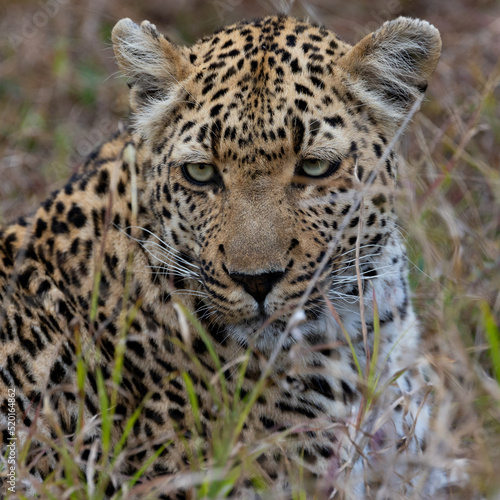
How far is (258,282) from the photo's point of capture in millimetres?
4254

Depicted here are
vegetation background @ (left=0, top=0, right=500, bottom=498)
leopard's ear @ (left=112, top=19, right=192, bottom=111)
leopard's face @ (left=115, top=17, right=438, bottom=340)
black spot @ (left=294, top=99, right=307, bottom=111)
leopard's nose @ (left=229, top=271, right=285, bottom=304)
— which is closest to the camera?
leopard's nose @ (left=229, top=271, right=285, bottom=304)

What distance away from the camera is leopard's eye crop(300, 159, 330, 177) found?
14.9ft

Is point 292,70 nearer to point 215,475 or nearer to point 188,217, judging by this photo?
point 188,217

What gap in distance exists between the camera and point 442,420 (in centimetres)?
352

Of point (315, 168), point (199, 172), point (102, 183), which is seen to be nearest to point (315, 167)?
point (315, 168)

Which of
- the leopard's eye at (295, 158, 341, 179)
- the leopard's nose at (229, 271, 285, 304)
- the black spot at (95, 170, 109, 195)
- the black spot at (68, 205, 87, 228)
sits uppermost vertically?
the leopard's eye at (295, 158, 341, 179)

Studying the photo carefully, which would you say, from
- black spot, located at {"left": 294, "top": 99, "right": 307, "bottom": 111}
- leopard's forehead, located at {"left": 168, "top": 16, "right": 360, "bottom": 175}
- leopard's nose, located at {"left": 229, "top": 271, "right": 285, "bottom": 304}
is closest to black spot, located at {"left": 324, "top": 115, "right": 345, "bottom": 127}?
leopard's forehead, located at {"left": 168, "top": 16, "right": 360, "bottom": 175}

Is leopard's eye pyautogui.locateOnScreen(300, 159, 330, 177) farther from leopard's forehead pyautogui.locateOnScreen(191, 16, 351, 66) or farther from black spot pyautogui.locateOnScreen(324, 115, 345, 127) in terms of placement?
leopard's forehead pyautogui.locateOnScreen(191, 16, 351, 66)

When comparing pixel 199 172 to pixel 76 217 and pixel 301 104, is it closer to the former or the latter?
pixel 301 104

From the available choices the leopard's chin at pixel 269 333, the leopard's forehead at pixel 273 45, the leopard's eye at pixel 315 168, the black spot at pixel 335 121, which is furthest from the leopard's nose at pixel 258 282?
the leopard's forehead at pixel 273 45

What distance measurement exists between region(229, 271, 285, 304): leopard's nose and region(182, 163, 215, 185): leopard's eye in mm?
696

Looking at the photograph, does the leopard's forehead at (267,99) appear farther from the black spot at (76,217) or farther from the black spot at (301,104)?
the black spot at (76,217)

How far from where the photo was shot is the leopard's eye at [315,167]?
14.9 ft

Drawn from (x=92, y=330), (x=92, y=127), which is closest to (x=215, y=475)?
(x=92, y=330)
